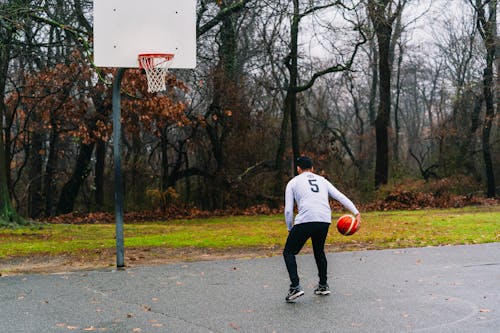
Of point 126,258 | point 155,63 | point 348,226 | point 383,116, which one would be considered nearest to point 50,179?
point 383,116

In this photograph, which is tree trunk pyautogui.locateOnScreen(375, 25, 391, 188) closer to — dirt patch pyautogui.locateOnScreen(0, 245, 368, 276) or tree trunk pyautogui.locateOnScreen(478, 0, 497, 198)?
tree trunk pyautogui.locateOnScreen(478, 0, 497, 198)

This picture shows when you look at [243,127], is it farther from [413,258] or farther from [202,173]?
[413,258]

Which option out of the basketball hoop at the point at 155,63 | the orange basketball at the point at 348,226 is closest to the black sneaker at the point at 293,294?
the orange basketball at the point at 348,226

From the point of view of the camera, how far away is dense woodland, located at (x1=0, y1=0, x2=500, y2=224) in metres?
29.2

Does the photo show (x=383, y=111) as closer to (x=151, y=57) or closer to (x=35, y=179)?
(x=35, y=179)

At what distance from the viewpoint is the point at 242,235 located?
2070 cm

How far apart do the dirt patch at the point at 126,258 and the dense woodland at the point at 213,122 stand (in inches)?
345

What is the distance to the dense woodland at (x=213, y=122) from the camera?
29.2m

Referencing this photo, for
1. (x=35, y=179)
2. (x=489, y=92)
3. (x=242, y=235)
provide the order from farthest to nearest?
(x=489, y=92), (x=35, y=179), (x=242, y=235)

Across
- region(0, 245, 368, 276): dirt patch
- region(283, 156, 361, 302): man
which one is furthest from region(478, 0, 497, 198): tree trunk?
region(283, 156, 361, 302): man

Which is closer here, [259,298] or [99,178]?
[259,298]

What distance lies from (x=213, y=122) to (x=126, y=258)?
18.3 metres

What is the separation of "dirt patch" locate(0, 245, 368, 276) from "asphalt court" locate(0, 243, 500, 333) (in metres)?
1.01

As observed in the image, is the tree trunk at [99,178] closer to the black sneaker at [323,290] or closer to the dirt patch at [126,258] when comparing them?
the dirt patch at [126,258]
